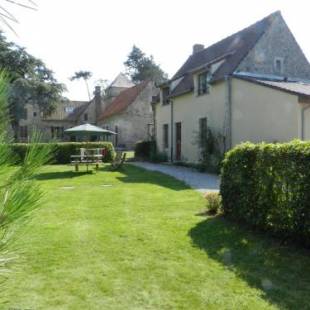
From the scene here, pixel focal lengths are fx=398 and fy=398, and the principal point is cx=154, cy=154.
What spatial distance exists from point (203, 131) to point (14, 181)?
18701 mm

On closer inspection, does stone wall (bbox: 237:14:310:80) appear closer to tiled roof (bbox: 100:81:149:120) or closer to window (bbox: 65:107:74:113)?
tiled roof (bbox: 100:81:149:120)

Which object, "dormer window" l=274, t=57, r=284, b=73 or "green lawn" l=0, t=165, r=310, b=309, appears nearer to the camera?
"green lawn" l=0, t=165, r=310, b=309

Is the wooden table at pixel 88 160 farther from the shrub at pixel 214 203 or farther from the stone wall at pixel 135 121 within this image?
the stone wall at pixel 135 121

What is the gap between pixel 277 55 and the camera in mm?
19359

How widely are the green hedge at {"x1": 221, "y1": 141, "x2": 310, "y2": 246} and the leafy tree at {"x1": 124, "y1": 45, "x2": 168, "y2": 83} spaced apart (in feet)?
205

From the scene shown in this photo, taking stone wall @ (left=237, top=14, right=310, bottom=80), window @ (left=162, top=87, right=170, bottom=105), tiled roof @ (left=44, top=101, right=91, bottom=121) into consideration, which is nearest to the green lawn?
stone wall @ (left=237, top=14, right=310, bottom=80)

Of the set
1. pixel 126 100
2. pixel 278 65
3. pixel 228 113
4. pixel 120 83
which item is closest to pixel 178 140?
pixel 228 113

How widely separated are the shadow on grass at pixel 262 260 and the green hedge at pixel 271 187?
0.28 meters

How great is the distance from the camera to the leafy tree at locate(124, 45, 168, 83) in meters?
68.8

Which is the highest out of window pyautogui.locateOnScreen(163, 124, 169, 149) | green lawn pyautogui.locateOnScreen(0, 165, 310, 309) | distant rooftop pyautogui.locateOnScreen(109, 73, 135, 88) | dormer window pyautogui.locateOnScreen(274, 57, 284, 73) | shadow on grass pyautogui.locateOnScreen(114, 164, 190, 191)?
distant rooftop pyautogui.locateOnScreen(109, 73, 135, 88)

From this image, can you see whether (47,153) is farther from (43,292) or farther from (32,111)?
(32,111)

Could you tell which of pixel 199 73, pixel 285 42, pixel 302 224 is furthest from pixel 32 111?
pixel 302 224

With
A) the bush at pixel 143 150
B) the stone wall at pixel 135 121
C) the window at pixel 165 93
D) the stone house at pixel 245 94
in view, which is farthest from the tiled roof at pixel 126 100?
the stone house at pixel 245 94

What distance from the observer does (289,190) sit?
588 cm
